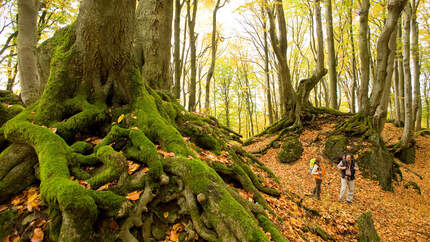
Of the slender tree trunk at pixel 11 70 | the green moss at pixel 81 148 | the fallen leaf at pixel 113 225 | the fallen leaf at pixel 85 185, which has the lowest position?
the fallen leaf at pixel 113 225

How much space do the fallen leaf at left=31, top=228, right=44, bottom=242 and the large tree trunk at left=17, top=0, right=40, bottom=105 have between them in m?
4.70

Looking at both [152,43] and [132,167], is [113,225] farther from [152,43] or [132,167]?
[152,43]

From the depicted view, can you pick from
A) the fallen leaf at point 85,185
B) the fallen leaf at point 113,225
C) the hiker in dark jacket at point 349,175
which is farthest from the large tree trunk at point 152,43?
the hiker in dark jacket at point 349,175

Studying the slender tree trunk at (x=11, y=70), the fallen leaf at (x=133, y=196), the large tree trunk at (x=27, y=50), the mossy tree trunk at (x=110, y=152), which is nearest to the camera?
the mossy tree trunk at (x=110, y=152)

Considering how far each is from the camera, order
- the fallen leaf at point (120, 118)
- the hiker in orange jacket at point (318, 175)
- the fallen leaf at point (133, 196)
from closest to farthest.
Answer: the fallen leaf at point (133, 196)
the fallen leaf at point (120, 118)
the hiker in orange jacket at point (318, 175)

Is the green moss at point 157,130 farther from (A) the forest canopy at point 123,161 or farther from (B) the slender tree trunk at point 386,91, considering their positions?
(B) the slender tree trunk at point 386,91

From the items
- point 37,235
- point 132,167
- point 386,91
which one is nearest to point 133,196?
point 132,167

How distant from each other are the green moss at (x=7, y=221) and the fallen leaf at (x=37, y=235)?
30cm

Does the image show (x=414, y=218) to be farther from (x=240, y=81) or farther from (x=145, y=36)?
(x=240, y=81)

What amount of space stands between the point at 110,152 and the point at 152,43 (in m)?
4.13

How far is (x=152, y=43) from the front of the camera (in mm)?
5742

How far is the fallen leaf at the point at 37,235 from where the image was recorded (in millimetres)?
1975

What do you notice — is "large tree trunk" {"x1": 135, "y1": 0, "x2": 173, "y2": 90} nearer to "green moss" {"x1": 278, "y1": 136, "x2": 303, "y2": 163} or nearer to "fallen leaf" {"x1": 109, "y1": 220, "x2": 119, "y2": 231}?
"fallen leaf" {"x1": 109, "y1": 220, "x2": 119, "y2": 231}

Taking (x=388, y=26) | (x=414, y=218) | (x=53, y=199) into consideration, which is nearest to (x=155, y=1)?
(x=53, y=199)
